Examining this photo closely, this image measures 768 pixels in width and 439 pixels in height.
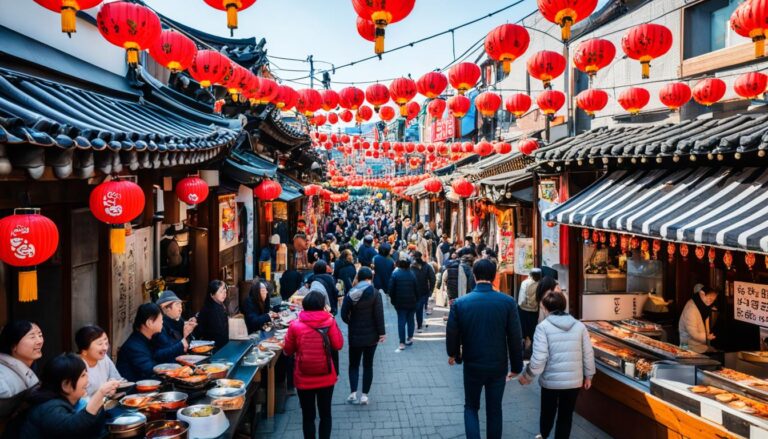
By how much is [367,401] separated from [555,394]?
329cm

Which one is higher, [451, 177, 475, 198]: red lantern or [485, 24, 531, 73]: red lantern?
[485, 24, 531, 73]: red lantern

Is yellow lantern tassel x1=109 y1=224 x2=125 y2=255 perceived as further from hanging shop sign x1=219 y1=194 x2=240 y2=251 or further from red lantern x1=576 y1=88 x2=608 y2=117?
red lantern x1=576 y1=88 x2=608 y2=117

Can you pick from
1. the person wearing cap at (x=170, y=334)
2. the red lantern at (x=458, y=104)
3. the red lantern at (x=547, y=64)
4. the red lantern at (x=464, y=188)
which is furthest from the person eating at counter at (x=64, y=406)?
the red lantern at (x=464, y=188)

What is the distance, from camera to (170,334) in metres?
6.88

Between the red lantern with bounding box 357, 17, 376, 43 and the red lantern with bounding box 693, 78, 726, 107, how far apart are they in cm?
720

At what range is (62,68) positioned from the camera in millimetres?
6918

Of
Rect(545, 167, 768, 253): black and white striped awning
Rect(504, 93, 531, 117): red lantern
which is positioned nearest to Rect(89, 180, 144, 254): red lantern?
Rect(545, 167, 768, 253): black and white striped awning

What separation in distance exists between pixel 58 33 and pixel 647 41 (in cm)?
874

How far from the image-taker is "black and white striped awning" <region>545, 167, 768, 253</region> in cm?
560

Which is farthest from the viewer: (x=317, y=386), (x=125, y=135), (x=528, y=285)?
(x=528, y=285)

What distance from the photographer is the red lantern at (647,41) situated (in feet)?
27.1

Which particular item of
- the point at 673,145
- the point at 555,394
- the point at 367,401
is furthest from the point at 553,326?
the point at 367,401

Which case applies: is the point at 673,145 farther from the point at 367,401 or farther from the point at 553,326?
the point at 367,401

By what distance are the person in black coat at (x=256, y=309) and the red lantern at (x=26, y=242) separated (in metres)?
4.42
